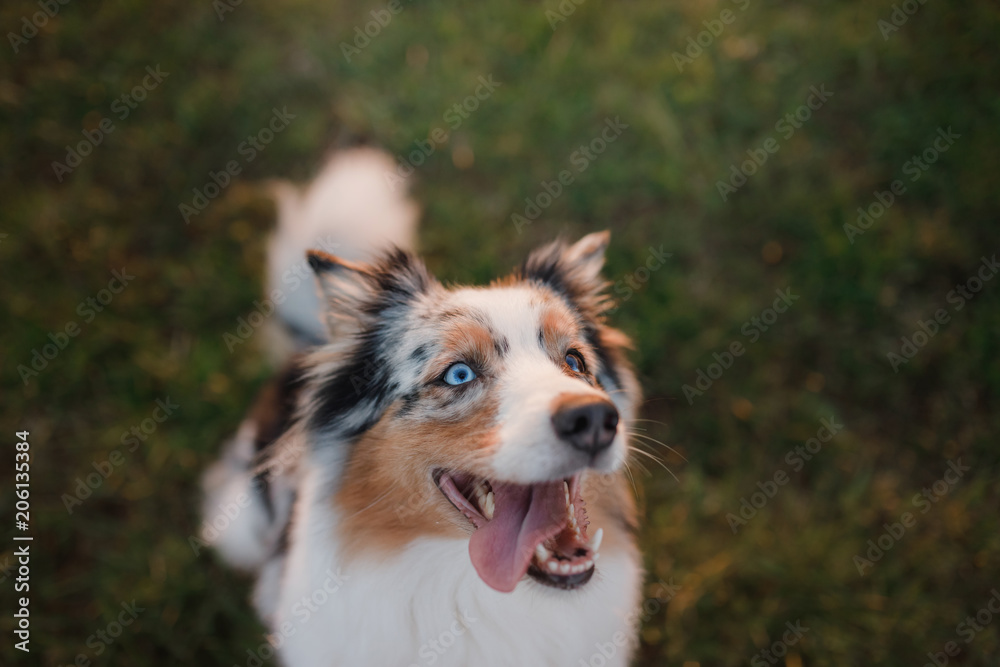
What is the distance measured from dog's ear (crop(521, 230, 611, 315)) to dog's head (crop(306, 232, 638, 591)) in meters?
0.07

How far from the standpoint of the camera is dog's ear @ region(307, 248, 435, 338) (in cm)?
232

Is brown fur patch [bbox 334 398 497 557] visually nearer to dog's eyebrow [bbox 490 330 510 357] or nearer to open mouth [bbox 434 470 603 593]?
open mouth [bbox 434 470 603 593]

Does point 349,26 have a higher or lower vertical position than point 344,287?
higher

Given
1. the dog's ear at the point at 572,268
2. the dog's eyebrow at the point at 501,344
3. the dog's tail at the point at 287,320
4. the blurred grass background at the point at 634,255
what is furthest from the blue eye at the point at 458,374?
the blurred grass background at the point at 634,255

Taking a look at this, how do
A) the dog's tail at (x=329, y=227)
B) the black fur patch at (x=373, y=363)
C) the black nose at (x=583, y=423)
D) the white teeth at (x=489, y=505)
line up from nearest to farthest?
the black nose at (x=583, y=423)
the white teeth at (x=489, y=505)
the black fur patch at (x=373, y=363)
the dog's tail at (x=329, y=227)

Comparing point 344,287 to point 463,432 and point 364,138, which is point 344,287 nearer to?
point 463,432

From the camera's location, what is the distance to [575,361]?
7.57 feet

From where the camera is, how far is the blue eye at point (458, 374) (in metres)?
2.12

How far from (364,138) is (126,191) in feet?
5.48

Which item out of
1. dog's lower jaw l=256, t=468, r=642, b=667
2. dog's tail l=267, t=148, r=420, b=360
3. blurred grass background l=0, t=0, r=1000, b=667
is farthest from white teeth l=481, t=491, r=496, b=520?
blurred grass background l=0, t=0, r=1000, b=667

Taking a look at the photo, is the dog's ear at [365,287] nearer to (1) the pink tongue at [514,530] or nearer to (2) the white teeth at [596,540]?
(1) the pink tongue at [514,530]

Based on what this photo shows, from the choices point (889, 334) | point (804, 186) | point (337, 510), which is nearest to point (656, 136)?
point (804, 186)

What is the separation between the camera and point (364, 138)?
456cm

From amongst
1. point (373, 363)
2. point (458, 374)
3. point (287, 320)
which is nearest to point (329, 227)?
point (287, 320)
